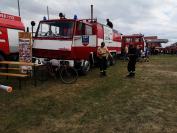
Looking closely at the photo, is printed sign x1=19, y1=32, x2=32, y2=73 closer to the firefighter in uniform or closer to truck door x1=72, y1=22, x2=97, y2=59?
truck door x1=72, y1=22, x2=97, y2=59

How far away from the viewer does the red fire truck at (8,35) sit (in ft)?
57.7

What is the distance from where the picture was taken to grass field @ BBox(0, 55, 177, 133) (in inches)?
305

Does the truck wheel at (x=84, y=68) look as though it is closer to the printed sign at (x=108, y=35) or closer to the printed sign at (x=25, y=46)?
the printed sign at (x=25, y=46)

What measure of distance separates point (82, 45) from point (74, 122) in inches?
319

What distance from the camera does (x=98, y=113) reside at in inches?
351

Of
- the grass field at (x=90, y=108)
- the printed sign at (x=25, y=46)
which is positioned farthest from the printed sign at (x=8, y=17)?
the grass field at (x=90, y=108)

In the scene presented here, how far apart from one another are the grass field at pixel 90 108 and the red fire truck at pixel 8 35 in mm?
4726

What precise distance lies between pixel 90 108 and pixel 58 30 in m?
6.68

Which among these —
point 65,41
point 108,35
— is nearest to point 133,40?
point 108,35

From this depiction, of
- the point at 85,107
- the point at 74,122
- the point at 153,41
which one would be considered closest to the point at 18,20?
the point at 85,107

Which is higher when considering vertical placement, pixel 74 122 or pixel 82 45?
pixel 82 45

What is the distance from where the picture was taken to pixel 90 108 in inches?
372

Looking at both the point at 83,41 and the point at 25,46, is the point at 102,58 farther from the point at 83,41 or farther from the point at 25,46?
the point at 25,46

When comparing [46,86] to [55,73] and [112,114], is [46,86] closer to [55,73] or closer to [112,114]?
[55,73]
